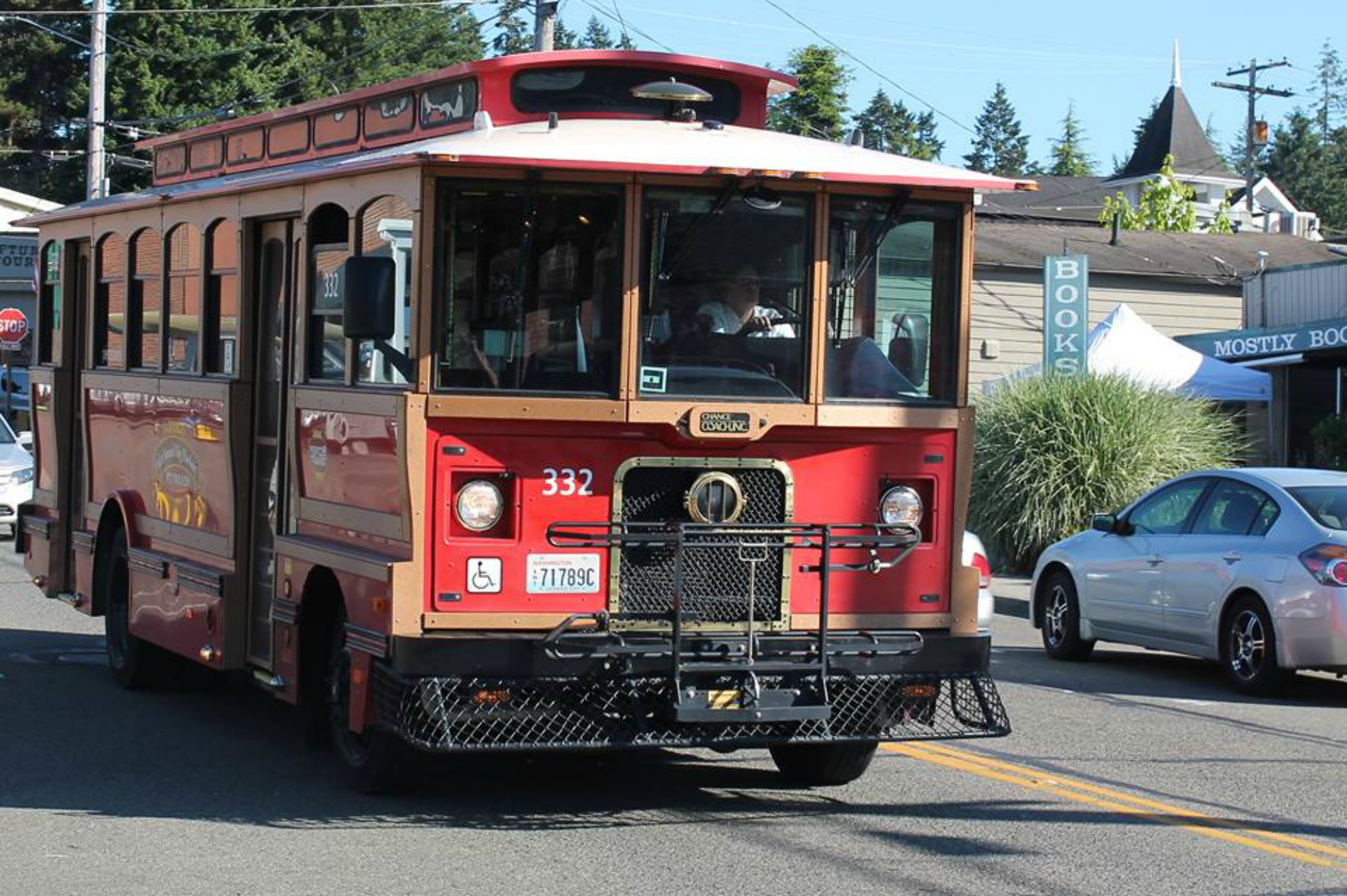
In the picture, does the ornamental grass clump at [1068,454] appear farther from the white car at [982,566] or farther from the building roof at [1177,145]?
the building roof at [1177,145]

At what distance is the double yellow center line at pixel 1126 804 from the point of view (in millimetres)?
8258

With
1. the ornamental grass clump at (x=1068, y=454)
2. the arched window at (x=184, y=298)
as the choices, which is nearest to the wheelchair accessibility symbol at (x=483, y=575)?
the arched window at (x=184, y=298)

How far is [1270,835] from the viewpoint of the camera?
28.1 ft

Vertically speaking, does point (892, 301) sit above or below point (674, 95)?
below

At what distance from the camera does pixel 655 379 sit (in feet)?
27.6

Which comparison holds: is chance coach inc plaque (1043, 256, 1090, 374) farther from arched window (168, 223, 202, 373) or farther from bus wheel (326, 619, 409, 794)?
bus wheel (326, 619, 409, 794)

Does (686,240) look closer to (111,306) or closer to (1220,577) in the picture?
(111,306)

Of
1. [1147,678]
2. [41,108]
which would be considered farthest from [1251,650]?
[41,108]

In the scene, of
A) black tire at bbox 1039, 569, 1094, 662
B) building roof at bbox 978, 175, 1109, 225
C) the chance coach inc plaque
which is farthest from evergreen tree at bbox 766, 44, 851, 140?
black tire at bbox 1039, 569, 1094, 662

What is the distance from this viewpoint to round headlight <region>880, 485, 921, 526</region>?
29.2 feet

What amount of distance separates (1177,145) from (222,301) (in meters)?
83.6

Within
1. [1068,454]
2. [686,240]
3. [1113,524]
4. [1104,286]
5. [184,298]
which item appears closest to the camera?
[686,240]

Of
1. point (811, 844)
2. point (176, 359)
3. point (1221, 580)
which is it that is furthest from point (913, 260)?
point (1221, 580)

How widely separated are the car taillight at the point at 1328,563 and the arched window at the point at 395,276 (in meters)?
6.86
